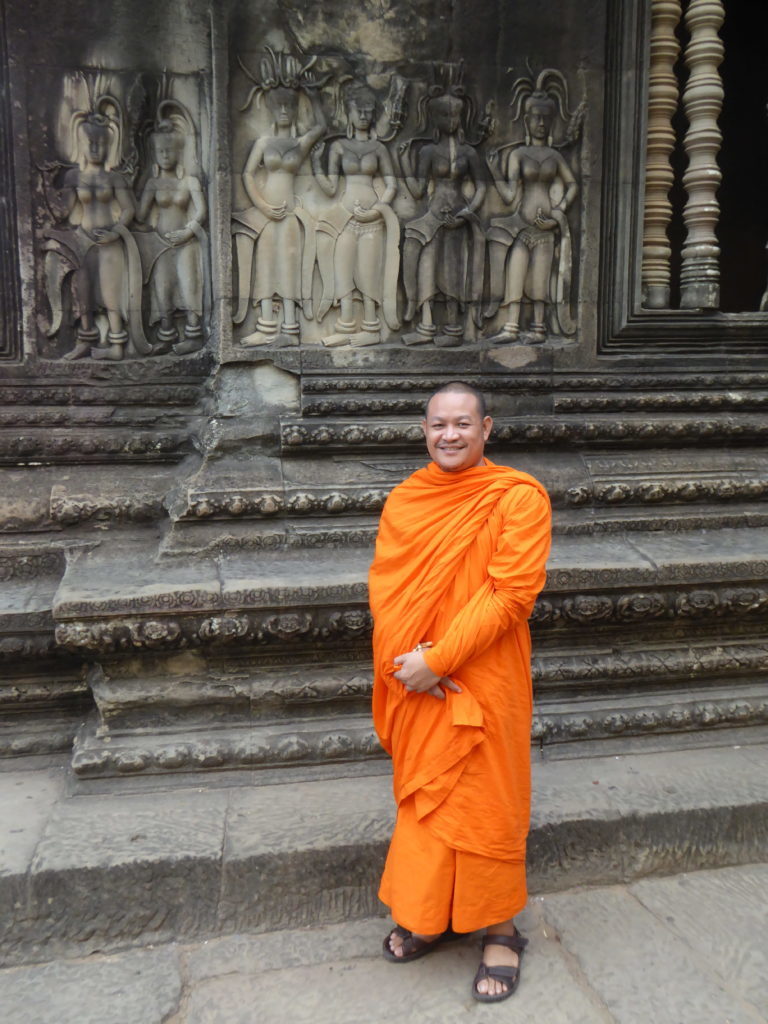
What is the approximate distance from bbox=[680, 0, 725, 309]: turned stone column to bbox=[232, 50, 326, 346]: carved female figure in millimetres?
1785

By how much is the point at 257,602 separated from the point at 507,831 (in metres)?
1.20

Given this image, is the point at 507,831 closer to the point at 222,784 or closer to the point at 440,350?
the point at 222,784

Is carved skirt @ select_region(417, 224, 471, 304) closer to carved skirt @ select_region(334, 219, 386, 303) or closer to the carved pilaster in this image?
carved skirt @ select_region(334, 219, 386, 303)

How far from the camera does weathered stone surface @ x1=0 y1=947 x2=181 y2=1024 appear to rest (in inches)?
84.0

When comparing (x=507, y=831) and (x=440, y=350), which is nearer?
(x=507, y=831)

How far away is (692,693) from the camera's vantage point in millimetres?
3281

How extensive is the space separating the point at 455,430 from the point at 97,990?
1859mm

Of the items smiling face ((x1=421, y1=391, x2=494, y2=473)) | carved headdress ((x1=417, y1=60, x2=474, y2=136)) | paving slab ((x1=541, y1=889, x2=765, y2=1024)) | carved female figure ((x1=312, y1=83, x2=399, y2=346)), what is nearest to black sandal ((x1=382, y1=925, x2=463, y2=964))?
paving slab ((x1=541, y1=889, x2=765, y2=1024))

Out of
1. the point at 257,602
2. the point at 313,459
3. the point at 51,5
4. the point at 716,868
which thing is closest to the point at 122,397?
the point at 313,459

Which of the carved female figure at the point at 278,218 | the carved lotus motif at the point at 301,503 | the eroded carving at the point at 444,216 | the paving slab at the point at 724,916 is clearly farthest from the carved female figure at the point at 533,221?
the paving slab at the point at 724,916

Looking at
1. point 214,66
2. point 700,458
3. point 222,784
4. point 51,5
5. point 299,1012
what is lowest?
point 299,1012

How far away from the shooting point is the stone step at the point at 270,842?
7.93 feet

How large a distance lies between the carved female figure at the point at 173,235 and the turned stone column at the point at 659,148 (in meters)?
2.12

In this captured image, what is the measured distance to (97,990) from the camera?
2238 mm
